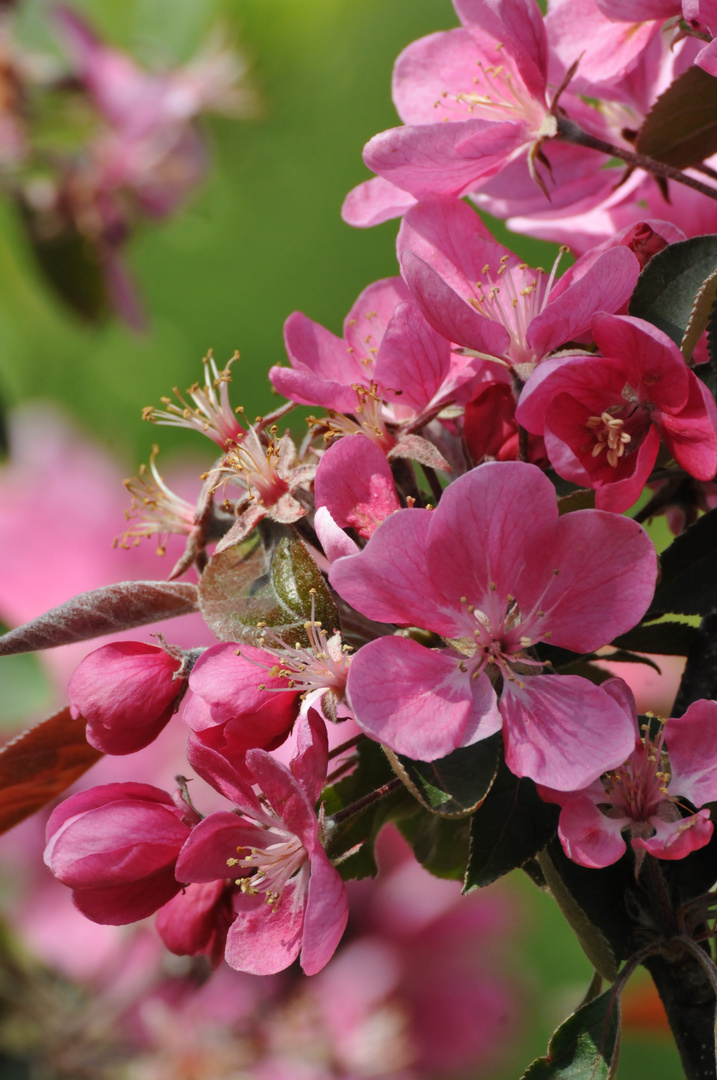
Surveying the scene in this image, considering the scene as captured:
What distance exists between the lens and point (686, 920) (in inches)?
13.7

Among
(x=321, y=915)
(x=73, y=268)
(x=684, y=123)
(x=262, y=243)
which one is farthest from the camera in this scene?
(x=262, y=243)

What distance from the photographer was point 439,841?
407mm

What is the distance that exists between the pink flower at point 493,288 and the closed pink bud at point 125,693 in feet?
0.47

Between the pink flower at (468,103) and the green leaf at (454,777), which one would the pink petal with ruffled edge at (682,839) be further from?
→ the pink flower at (468,103)

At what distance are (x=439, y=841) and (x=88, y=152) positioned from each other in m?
0.96

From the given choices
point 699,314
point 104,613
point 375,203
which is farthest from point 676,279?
point 104,613

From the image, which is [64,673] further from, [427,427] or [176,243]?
[176,243]

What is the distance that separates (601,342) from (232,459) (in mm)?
126

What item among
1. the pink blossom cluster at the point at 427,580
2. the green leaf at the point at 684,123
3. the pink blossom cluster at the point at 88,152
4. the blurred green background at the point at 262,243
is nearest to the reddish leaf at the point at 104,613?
the pink blossom cluster at the point at 427,580

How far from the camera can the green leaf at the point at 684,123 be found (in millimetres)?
390

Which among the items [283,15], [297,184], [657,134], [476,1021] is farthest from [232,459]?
[297,184]

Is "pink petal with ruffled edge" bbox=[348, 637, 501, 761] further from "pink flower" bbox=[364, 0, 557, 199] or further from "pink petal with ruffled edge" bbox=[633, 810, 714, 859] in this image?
"pink flower" bbox=[364, 0, 557, 199]

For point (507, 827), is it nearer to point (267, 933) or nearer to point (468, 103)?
point (267, 933)

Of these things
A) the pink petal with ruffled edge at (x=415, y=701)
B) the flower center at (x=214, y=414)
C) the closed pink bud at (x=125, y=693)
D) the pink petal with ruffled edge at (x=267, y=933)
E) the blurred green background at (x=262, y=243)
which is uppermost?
the flower center at (x=214, y=414)
